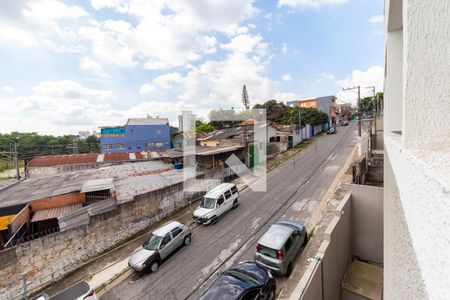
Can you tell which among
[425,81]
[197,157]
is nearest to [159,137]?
[197,157]

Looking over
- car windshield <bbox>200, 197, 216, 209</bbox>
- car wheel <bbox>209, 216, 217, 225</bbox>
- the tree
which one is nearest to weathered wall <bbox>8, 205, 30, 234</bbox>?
car windshield <bbox>200, 197, 216, 209</bbox>

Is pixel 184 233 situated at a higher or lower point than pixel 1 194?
lower

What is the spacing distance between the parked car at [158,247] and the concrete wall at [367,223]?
716 cm

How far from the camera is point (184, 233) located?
372 inches

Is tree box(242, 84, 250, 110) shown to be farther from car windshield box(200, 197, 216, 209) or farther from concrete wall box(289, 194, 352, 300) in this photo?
concrete wall box(289, 194, 352, 300)

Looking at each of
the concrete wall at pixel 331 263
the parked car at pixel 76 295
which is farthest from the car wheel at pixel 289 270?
the parked car at pixel 76 295

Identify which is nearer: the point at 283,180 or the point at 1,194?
the point at 1,194

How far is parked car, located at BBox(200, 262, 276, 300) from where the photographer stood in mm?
5410

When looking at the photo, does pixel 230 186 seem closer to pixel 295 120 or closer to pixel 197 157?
pixel 197 157

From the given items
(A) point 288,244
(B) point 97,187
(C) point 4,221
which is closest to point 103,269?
(B) point 97,187

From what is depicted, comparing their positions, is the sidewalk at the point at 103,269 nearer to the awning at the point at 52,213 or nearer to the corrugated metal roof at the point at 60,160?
the awning at the point at 52,213

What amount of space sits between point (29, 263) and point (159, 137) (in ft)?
127

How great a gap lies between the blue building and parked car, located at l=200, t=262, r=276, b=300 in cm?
4033

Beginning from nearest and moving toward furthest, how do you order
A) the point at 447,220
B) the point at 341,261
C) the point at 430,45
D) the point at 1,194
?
the point at 447,220, the point at 430,45, the point at 341,261, the point at 1,194
